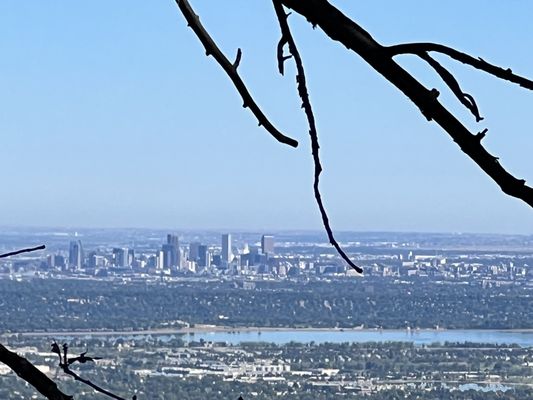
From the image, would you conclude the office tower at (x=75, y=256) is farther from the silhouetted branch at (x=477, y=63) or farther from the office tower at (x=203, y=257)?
the silhouetted branch at (x=477, y=63)

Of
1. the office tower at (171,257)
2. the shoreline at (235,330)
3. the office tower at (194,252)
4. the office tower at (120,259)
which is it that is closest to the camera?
the shoreline at (235,330)

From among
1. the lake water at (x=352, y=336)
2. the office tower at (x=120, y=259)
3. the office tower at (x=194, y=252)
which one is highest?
the office tower at (x=194, y=252)

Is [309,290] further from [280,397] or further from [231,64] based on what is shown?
[231,64]

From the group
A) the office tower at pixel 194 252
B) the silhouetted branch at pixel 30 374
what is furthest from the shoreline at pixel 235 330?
the silhouetted branch at pixel 30 374

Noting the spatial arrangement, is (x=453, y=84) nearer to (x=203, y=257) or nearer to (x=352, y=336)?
(x=352, y=336)

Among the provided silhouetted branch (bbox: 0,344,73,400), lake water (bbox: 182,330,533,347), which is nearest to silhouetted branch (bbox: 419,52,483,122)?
silhouetted branch (bbox: 0,344,73,400)

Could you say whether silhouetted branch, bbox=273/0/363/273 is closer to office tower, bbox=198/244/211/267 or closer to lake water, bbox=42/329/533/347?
lake water, bbox=42/329/533/347

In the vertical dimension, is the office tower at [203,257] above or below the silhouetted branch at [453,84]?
below

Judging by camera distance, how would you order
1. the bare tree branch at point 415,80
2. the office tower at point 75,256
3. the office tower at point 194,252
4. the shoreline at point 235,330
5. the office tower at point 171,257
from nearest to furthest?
the bare tree branch at point 415,80
the shoreline at point 235,330
the office tower at point 75,256
the office tower at point 171,257
the office tower at point 194,252
